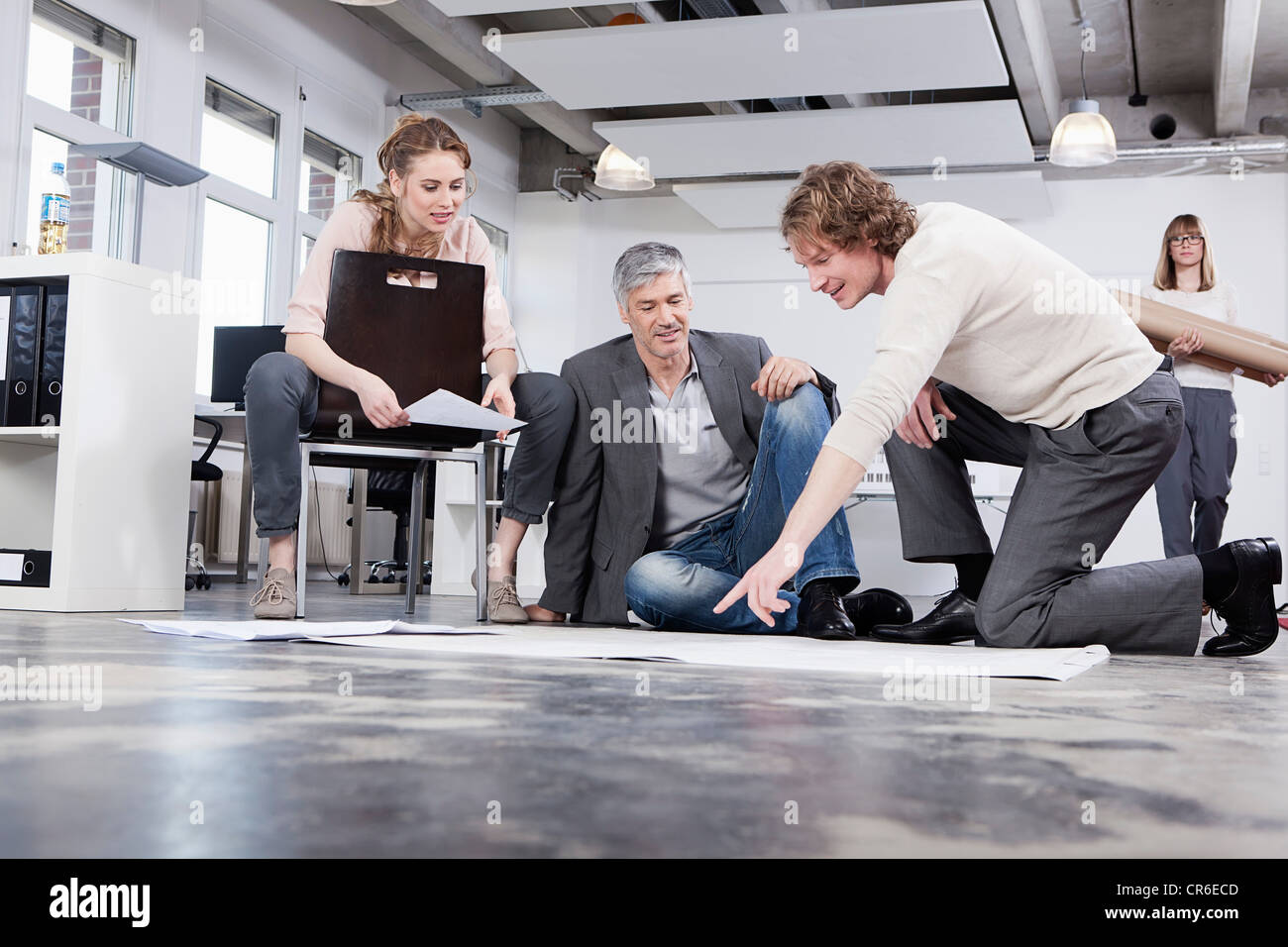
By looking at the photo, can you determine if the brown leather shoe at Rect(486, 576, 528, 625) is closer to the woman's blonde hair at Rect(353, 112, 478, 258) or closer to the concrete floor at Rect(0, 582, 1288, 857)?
the woman's blonde hair at Rect(353, 112, 478, 258)

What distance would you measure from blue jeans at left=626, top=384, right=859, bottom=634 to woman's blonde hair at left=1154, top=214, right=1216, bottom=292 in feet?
8.63

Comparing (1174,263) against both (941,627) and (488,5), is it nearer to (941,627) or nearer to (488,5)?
(941,627)

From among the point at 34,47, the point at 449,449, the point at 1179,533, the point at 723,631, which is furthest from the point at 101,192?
the point at 1179,533

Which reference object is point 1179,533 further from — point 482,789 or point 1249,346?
point 482,789

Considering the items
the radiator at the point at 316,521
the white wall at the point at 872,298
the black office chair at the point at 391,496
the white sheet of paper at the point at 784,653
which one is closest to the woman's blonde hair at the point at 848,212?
the white sheet of paper at the point at 784,653

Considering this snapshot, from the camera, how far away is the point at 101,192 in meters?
5.52

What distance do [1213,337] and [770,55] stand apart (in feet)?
A: 9.07

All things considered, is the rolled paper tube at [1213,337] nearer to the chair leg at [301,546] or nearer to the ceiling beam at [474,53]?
the chair leg at [301,546]

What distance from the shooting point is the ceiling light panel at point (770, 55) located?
17.3ft

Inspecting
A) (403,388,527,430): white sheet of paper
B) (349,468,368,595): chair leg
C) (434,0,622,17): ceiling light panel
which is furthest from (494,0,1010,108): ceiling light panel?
(403,388,527,430): white sheet of paper

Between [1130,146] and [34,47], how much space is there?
6.23 meters

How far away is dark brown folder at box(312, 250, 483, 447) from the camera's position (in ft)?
8.16

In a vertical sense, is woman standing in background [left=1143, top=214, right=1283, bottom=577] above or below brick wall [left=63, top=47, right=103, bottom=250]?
below

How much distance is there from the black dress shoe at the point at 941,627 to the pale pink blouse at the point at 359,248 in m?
1.11
